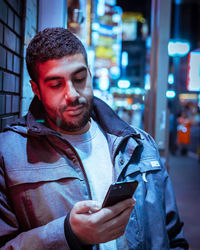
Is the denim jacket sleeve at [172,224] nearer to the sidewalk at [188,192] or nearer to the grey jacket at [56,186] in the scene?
the grey jacket at [56,186]

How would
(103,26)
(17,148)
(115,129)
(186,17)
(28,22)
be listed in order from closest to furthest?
(17,148)
(115,129)
(28,22)
(103,26)
(186,17)

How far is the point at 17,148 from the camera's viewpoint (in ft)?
4.52

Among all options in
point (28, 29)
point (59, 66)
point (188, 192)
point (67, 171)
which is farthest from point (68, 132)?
point (188, 192)

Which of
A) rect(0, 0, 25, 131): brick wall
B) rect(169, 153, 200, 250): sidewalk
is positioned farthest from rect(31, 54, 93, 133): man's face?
rect(169, 153, 200, 250): sidewalk

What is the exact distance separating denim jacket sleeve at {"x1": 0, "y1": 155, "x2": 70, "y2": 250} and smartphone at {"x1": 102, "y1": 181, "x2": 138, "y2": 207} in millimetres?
245

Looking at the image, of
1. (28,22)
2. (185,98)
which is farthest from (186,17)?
(28,22)

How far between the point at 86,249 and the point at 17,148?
21.7 inches

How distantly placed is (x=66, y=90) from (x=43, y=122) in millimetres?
250

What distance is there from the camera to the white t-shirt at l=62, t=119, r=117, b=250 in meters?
1.43

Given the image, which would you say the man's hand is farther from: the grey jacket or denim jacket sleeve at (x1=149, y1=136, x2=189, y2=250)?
denim jacket sleeve at (x1=149, y1=136, x2=189, y2=250)

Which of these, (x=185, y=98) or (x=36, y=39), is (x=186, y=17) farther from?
(x=36, y=39)

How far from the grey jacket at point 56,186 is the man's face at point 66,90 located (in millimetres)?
97

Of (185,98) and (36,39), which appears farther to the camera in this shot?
(185,98)

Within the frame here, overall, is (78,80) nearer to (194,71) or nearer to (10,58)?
(10,58)
